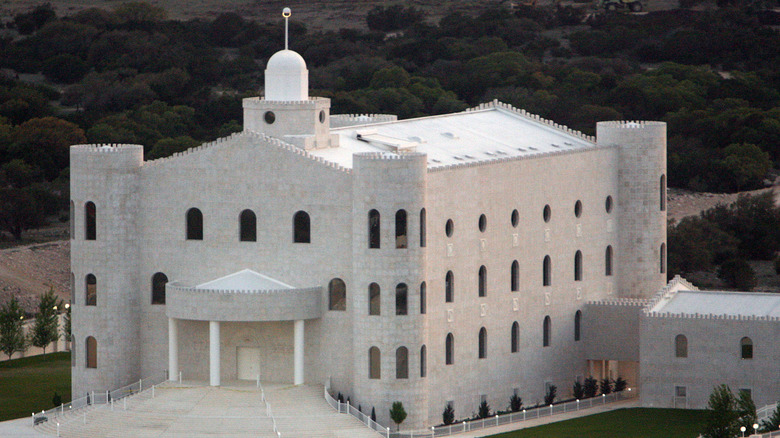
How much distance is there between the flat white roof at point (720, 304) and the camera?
7281 cm

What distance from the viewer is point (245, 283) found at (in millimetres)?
68438

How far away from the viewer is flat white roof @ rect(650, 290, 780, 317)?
72.8 m

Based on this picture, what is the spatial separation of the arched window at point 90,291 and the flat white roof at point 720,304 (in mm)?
21293

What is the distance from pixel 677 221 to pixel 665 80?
3322 centimetres

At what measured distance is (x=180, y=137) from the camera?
130 metres

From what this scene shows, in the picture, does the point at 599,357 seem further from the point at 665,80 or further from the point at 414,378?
the point at 665,80

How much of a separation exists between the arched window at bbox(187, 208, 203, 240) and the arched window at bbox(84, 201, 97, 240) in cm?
355

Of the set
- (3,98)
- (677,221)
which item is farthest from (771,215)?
(3,98)

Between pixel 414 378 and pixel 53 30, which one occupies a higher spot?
pixel 53 30

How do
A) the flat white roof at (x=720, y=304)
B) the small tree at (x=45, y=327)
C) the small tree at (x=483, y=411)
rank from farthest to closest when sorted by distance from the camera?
the small tree at (x=45, y=327) < the flat white roof at (x=720, y=304) < the small tree at (x=483, y=411)

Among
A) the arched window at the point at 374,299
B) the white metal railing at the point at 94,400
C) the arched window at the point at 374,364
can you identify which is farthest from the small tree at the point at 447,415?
the white metal railing at the point at 94,400

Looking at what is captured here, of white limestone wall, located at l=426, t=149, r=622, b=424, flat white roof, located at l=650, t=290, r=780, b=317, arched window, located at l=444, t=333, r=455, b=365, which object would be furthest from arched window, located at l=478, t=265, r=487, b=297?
flat white roof, located at l=650, t=290, r=780, b=317

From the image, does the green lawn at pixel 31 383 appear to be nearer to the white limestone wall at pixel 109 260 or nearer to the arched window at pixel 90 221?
the white limestone wall at pixel 109 260

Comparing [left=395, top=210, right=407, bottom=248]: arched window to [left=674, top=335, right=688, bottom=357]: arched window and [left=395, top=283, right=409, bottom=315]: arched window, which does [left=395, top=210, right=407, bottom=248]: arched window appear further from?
[left=674, top=335, right=688, bottom=357]: arched window
